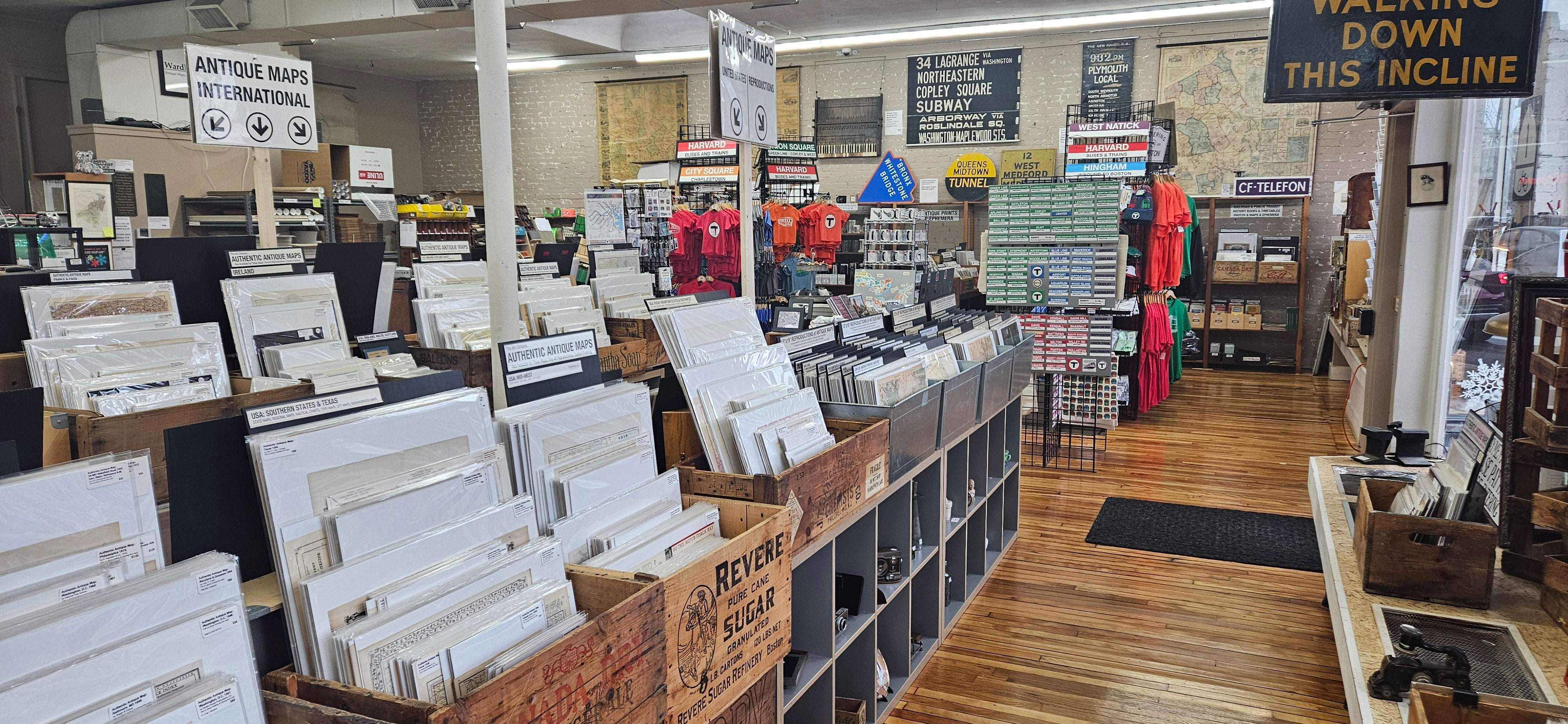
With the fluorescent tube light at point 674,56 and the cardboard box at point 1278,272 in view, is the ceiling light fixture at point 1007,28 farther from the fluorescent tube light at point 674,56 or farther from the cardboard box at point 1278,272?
the cardboard box at point 1278,272

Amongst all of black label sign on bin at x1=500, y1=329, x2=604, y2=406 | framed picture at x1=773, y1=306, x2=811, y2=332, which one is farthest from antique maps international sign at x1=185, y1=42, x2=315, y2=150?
black label sign on bin at x1=500, y1=329, x2=604, y2=406

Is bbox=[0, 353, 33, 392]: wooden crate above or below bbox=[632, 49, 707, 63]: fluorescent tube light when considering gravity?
below

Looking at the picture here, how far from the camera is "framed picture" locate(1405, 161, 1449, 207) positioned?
5180 millimetres

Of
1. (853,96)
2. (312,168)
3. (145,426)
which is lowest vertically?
(145,426)

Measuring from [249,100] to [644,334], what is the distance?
207 cm

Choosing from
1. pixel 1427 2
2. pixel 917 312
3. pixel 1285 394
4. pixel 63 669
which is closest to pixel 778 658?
pixel 63 669

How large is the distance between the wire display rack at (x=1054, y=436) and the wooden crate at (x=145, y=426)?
5.22 metres

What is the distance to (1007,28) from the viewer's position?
11500 mm

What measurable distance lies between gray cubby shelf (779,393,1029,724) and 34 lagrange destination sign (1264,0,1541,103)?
63.1 inches

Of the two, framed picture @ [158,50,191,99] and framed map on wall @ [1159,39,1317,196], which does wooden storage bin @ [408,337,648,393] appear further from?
framed map on wall @ [1159,39,1317,196]

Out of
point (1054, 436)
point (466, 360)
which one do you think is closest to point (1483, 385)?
point (1054, 436)

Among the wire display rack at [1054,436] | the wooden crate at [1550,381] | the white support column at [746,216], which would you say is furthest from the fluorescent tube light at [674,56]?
the wooden crate at [1550,381]

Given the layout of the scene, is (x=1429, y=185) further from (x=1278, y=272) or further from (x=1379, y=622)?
(x=1278, y=272)

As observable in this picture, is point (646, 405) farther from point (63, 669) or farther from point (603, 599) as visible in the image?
point (63, 669)
